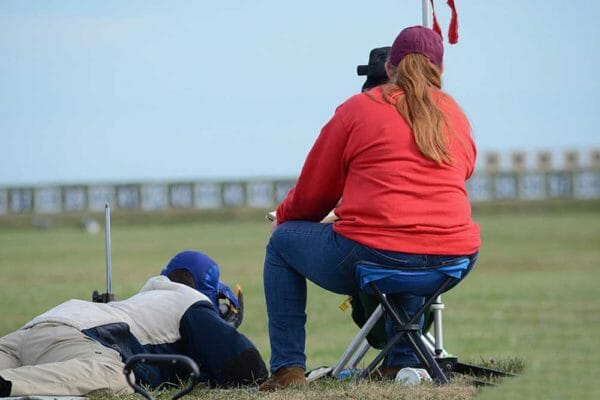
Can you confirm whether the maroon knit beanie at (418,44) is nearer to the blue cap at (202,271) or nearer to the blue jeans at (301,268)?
the blue jeans at (301,268)

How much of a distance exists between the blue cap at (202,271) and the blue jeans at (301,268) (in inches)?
26.6

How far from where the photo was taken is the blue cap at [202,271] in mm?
6910

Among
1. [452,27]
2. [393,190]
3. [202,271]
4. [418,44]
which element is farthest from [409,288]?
[452,27]

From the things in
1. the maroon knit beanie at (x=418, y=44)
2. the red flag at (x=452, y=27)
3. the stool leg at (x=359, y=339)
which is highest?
the red flag at (x=452, y=27)

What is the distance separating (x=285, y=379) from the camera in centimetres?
617

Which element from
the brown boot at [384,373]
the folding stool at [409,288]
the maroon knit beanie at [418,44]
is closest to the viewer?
the folding stool at [409,288]

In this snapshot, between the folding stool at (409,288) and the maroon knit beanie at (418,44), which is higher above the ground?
the maroon knit beanie at (418,44)

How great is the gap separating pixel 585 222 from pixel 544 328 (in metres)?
32.1

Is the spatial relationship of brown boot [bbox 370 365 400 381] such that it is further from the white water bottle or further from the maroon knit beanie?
the maroon knit beanie

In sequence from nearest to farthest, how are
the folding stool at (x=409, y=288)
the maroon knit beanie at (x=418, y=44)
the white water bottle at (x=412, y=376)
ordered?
the folding stool at (x=409, y=288)
the maroon knit beanie at (x=418, y=44)
the white water bottle at (x=412, y=376)

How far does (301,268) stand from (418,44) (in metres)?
1.08

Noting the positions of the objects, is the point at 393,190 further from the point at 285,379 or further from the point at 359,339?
the point at 285,379

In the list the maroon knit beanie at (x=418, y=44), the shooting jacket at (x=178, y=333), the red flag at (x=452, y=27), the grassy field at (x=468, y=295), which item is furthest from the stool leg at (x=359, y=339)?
Answer: the red flag at (x=452, y=27)

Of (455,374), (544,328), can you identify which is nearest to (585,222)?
(544,328)
